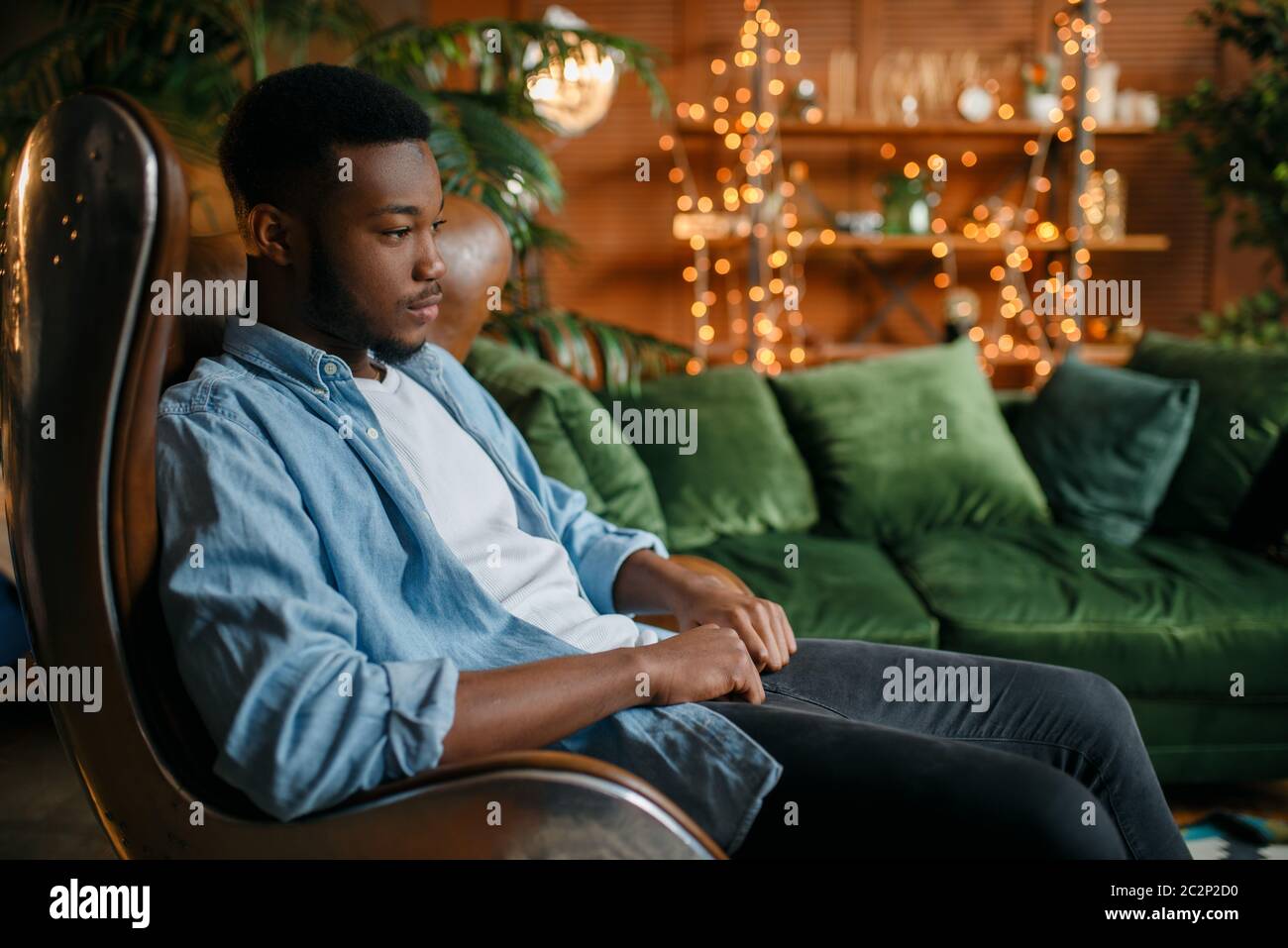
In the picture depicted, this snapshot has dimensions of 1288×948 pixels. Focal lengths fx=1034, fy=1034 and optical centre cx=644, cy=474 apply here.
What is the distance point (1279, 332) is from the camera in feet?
12.1

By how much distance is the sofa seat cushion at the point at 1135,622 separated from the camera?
183 centimetres

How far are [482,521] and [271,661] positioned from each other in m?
0.36

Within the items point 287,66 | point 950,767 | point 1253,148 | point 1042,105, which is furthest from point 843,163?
point 950,767

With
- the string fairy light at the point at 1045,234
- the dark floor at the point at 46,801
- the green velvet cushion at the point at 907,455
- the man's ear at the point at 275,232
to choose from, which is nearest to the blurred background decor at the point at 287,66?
the green velvet cushion at the point at 907,455

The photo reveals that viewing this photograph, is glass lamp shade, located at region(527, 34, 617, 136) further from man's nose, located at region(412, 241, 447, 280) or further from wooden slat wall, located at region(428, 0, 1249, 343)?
man's nose, located at region(412, 241, 447, 280)

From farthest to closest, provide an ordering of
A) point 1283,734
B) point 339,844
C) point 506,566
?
point 1283,734
point 506,566
point 339,844

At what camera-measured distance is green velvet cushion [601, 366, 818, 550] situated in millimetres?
2223

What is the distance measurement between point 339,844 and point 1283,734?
175 centimetres

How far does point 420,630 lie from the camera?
0.92 meters

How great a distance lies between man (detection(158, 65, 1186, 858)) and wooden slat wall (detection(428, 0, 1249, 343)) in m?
3.70

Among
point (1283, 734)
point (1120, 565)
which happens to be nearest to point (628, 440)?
point (1120, 565)

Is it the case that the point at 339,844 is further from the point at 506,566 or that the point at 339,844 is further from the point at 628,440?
the point at 628,440

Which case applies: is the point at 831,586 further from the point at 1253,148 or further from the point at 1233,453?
the point at 1253,148

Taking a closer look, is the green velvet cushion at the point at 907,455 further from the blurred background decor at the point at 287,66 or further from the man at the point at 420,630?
the man at the point at 420,630
